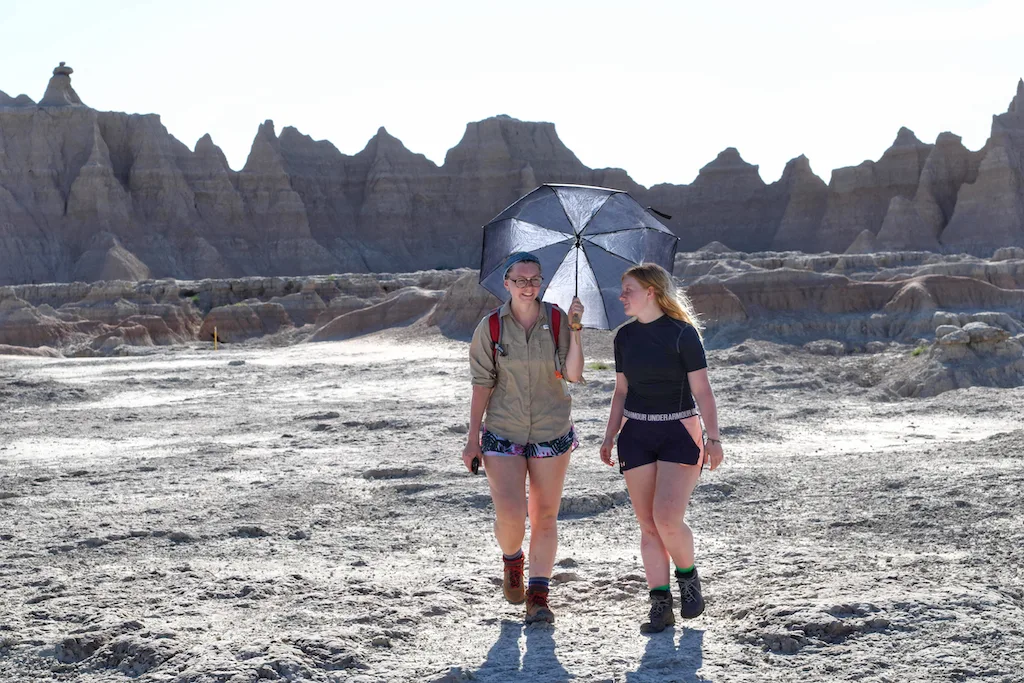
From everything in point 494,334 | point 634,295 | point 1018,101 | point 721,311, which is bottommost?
point 494,334

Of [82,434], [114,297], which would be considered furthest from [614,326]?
[114,297]

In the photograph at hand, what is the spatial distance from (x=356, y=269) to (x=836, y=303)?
51.1m

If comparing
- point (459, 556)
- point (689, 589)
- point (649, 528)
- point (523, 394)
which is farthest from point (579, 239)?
point (459, 556)

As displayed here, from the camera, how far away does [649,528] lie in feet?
16.1

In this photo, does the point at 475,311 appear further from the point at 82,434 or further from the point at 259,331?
the point at 82,434

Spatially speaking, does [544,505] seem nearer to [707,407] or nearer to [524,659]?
[524,659]

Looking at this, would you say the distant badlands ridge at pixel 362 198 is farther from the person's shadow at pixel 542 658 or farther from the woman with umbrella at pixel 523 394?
the person's shadow at pixel 542 658

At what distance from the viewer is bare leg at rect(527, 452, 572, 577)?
16.3ft

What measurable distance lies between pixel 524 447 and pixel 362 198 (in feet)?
259

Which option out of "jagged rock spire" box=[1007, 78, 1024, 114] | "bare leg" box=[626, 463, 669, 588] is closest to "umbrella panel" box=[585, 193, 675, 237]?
"bare leg" box=[626, 463, 669, 588]

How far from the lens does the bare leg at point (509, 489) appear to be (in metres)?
4.97

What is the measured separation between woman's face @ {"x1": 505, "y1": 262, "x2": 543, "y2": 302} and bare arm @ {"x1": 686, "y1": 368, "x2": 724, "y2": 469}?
82 centimetres

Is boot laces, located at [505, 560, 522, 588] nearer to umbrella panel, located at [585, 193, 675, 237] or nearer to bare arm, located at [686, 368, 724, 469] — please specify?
bare arm, located at [686, 368, 724, 469]

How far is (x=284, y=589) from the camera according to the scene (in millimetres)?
5770
